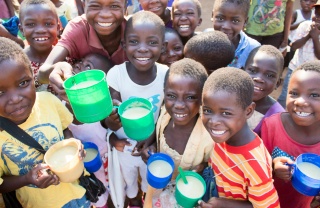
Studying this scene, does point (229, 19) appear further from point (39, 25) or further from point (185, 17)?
point (39, 25)

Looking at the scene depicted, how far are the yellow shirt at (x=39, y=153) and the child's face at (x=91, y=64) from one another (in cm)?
46

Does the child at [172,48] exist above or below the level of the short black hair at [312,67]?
below

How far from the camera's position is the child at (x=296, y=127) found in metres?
1.64

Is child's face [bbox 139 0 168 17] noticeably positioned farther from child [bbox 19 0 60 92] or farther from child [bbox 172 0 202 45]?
child [bbox 19 0 60 92]

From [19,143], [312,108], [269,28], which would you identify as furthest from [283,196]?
[269,28]

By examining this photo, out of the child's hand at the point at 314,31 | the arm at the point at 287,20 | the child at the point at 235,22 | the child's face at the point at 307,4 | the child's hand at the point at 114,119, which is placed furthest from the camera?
the child's face at the point at 307,4

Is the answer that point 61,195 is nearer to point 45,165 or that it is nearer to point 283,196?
point 45,165

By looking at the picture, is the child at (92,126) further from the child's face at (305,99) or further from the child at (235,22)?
the child's face at (305,99)

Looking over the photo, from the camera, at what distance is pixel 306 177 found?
1489 millimetres

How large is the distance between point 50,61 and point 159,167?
3.39 ft

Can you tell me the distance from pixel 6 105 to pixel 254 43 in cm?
201

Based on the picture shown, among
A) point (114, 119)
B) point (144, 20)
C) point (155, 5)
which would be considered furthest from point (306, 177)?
point (155, 5)

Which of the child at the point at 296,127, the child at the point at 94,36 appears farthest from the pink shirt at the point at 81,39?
the child at the point at 296,127

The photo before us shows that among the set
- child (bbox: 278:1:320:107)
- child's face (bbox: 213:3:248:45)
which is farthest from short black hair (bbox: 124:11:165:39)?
child (bbox: 278:1:320:107)
